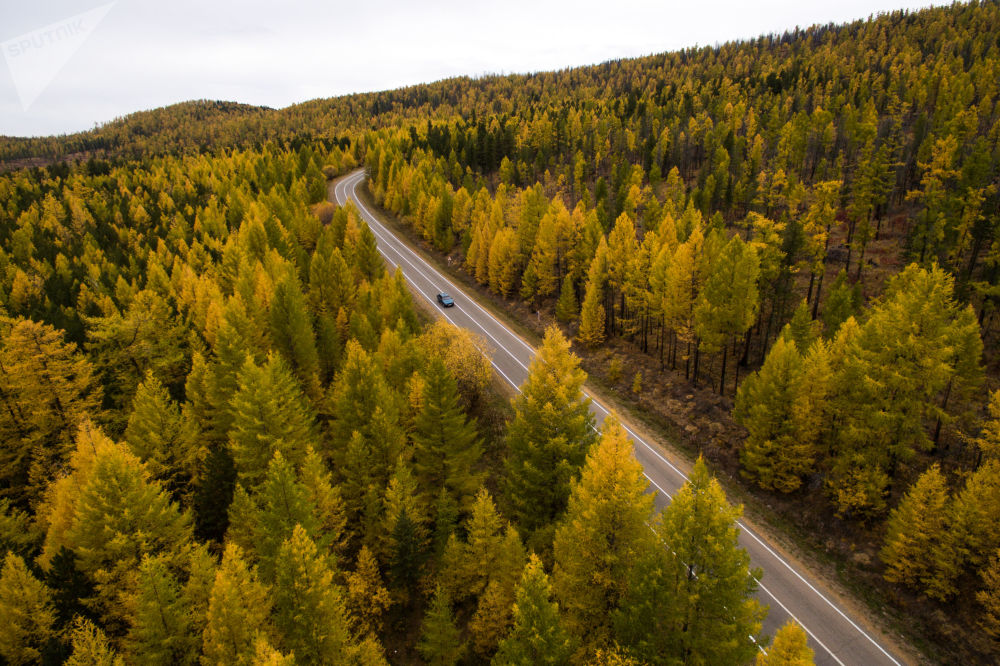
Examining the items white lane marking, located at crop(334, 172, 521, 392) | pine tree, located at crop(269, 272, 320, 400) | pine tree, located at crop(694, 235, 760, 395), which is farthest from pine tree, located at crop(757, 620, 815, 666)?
pine tree, located at crop(269, 272, 320, 400)

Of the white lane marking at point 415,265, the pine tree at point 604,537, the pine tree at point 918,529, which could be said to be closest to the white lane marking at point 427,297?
the white lane marking at point 415,265

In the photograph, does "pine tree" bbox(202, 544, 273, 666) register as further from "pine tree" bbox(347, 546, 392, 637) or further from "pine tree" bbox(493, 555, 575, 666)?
"pine tree" bbox(493, 555, 575, 666)

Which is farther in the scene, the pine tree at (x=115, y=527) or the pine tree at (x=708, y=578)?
the pine tree at (x=115, y=527)

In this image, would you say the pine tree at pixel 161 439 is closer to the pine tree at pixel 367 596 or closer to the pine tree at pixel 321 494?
the pine tree at pixel 321 494

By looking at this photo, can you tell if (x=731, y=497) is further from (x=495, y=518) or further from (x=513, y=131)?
(x=513, y=131)

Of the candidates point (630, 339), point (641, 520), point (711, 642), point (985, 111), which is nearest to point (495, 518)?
point (641, 520)
